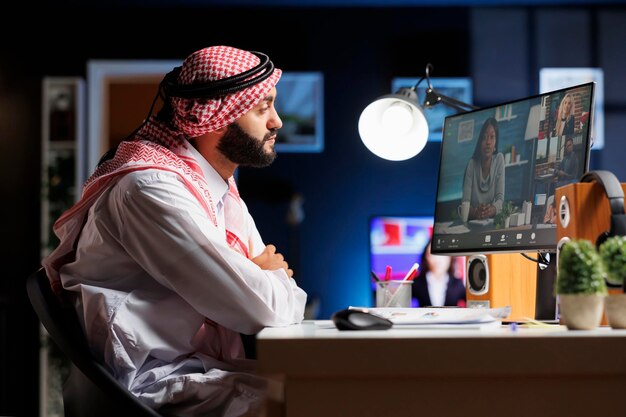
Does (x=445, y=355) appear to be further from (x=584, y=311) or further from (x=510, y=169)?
(x=510, y=169)

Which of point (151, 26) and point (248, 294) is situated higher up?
point (151, 26)

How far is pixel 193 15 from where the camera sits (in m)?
6.84

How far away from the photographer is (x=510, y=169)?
6.73ft

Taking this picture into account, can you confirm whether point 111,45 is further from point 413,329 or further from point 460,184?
point 413,329

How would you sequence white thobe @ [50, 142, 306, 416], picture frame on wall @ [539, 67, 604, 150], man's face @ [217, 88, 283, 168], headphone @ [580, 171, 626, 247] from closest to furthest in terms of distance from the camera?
headphone @ [580, 171, 626, 247], white thobe @ [50, 142, 306, 416], man's face @ [217, 88, 283, 168], picture frame on wall @ [539, 67, 604, 150]

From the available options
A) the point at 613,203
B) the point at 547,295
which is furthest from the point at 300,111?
the point at 613,203

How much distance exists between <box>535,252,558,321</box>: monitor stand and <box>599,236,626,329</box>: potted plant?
660 millimetres

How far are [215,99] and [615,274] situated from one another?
1.13m

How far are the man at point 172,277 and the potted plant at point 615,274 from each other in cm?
62

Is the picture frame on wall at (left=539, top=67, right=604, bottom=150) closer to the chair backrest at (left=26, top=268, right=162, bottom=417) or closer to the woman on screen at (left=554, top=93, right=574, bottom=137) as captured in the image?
the woman on screen at (left=554, top=93, right=574, bottom=137)

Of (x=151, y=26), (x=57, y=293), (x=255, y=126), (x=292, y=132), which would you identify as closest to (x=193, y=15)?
(x=151, y=26)

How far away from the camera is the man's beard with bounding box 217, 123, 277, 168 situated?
7.56 feet

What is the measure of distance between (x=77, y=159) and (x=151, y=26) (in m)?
1.25

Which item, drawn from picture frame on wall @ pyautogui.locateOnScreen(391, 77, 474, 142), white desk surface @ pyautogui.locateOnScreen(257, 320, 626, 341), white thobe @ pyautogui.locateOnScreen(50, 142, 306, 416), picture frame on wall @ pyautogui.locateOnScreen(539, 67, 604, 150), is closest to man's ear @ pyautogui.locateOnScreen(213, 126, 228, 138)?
white thobe @ pyautogui.locateOnScreen(50, 142, 306, 416)
